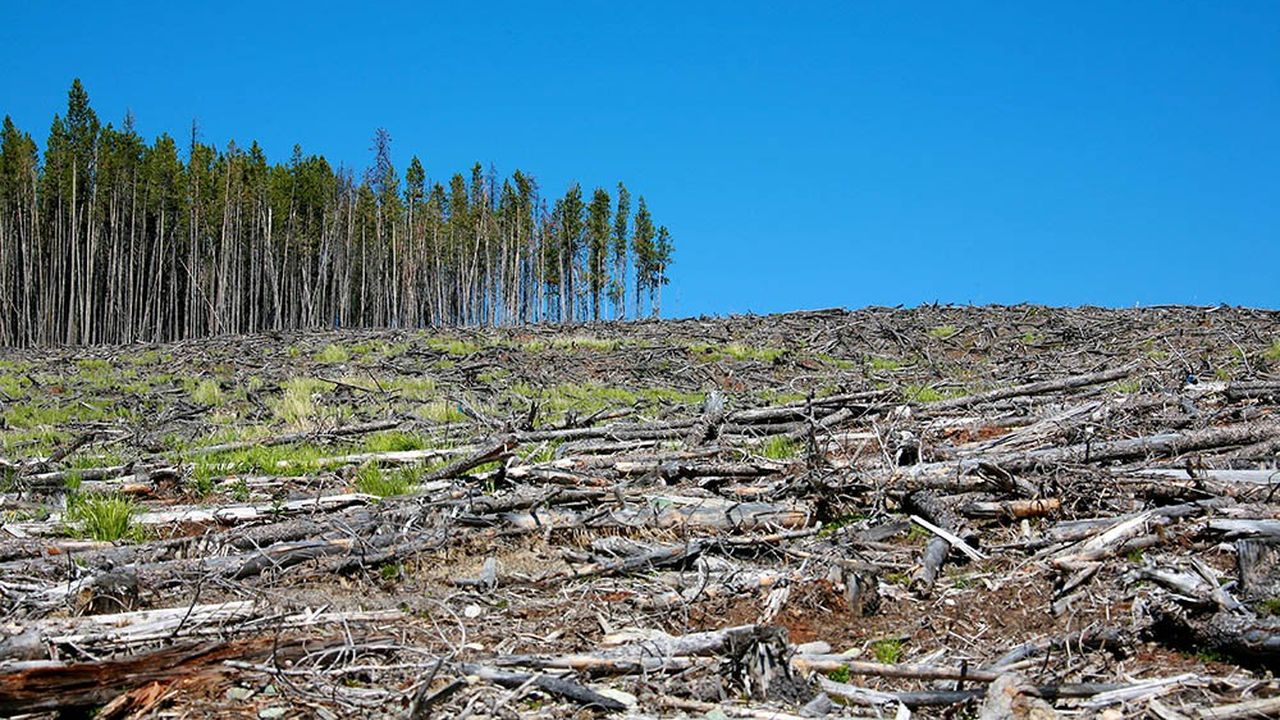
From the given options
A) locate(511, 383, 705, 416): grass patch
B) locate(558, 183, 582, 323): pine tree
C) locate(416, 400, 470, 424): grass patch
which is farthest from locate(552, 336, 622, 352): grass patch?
locate(558, 183, 582, 323): pine tree

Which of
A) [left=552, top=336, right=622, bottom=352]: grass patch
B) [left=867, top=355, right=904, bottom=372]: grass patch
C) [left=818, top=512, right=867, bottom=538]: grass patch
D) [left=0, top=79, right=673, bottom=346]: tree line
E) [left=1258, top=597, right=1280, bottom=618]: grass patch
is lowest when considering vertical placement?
[left=1258, top=597, right=1280, bottom=618]: grass patch

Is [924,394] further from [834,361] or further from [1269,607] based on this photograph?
[1269,607]

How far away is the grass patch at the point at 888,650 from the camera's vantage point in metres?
3.60

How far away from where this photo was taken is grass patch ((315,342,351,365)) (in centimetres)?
1942

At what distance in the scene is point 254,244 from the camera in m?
50.2

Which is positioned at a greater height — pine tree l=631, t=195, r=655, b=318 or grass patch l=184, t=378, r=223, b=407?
pine tree l=631, t=195, r=655, b=318

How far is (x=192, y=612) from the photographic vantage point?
13.0ft

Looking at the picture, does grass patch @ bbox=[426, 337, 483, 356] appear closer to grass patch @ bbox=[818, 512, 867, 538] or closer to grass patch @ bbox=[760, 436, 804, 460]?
grass patch @ bbox=[760, 436, 804, 460]

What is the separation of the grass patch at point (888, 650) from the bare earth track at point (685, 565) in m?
0.01

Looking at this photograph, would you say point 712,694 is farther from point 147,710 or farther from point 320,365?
point 320,365

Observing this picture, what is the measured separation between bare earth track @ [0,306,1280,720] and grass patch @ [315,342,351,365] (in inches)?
358

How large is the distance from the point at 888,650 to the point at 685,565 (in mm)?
1431

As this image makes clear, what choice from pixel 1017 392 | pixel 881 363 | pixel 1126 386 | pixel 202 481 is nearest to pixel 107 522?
pixel 202 481

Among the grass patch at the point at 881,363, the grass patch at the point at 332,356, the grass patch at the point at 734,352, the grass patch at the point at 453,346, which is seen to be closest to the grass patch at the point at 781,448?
the grass patch at the point at 881,363
